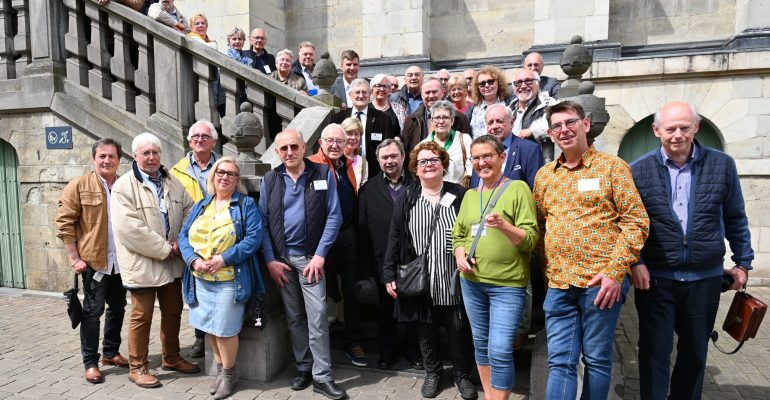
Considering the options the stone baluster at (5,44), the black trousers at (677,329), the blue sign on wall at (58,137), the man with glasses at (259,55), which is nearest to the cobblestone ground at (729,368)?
the black trousers at (677,329)

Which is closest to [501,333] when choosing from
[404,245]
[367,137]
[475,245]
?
[475,245]

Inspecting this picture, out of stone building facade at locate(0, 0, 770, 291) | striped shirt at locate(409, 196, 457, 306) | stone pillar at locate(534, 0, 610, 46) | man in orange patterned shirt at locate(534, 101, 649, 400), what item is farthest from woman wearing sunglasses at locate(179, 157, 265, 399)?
stone pillar at locate(534, 0, 610, 46)

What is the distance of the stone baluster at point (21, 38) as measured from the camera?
6070 millimetres

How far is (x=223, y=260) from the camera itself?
356cm

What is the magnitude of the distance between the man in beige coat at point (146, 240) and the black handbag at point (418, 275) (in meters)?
1.84

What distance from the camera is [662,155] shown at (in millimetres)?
2945

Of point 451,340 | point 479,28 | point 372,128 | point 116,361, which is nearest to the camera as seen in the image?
point 451,340

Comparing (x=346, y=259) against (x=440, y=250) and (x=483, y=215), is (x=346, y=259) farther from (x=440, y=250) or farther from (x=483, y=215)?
(x=483, y=215)

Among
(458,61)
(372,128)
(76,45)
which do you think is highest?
(458,61)

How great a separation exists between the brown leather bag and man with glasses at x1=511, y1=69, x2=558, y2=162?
5.26 feet

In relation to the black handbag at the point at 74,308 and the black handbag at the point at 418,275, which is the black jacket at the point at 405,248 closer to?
the black handbag at the point at 418,275

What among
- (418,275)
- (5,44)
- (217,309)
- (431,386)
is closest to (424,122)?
(418,275)

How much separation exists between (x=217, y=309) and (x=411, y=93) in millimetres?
3327

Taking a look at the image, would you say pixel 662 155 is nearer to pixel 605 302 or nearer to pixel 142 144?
pixel 605 302
